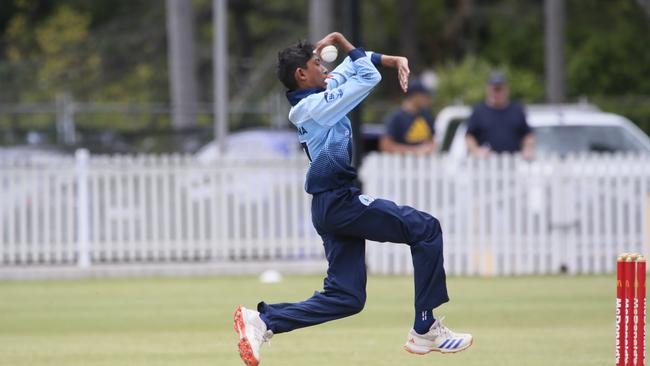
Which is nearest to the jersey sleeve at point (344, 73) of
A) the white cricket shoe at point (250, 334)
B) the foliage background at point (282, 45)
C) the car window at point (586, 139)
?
the white cricket shoe at point (250, 334)

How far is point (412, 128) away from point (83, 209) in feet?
14.0

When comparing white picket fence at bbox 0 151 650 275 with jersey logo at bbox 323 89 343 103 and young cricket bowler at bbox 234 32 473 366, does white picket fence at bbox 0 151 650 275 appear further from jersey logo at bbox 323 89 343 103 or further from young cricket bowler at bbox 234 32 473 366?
jersey logo at bbox 323 89 343 103

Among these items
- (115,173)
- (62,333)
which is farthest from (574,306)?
(115,173)

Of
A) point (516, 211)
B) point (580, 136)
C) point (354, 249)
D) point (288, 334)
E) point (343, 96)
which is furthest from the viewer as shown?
point (580, 136)

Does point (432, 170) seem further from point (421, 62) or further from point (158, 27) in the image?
point (421, 62)

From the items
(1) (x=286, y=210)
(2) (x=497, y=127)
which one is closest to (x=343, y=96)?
(2) (x=497, y=127)

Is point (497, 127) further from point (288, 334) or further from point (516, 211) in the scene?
point (288, 334)

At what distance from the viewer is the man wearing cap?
17234 millimetres

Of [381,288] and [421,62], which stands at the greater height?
[421,62]

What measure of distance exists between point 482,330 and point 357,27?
20.5 ft

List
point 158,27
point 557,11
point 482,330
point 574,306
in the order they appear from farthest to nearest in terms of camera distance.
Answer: point 158,27, point 557,11, point 574,306, point 482,330

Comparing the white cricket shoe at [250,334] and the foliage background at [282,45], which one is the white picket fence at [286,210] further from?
the foliage background at [282,45]

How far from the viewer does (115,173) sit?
17172 millimetres

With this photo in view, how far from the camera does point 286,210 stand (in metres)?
17.3
